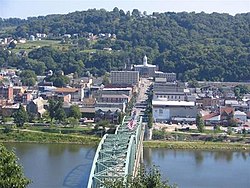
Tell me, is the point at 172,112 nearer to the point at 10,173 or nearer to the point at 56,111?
the point at 56,111

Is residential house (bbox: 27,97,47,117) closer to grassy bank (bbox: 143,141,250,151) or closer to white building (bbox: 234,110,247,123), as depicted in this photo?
grassy bank (bbox: 143,141,250,151)

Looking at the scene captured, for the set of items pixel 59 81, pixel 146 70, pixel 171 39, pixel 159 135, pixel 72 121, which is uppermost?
pixel 171 39

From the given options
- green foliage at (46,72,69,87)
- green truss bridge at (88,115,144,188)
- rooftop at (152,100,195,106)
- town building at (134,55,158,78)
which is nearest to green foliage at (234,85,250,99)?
rooftop at (152,100,195,106)

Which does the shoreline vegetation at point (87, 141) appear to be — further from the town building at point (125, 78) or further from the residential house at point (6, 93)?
the town building at point (125, 78)

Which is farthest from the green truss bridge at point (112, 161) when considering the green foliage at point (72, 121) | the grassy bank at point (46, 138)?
the green foliage at point (72, 121)

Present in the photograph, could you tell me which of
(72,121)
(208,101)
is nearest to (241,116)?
(208,101)
